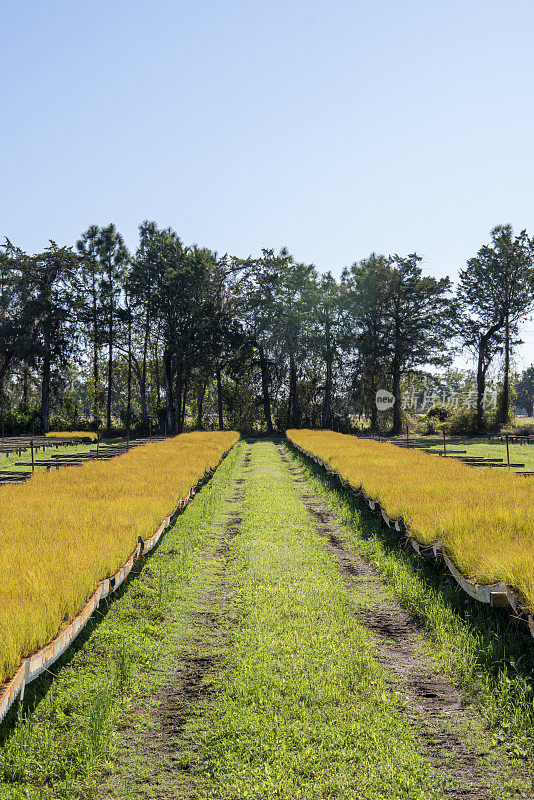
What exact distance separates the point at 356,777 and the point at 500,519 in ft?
13.9

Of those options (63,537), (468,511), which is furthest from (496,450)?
(63,537)

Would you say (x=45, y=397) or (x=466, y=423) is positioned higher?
(x=45, y=397)

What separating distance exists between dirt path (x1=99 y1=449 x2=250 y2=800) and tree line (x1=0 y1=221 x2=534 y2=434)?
3759 cm

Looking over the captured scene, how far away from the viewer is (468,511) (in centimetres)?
693

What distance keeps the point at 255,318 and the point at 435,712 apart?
4278 centimetres

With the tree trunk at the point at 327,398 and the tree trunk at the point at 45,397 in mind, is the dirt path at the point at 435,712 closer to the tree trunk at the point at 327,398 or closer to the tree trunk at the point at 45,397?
the tree trunk at the point at 327,398

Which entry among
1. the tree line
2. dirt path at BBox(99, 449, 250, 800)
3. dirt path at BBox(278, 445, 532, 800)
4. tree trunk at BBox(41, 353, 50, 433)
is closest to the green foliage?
the tree line

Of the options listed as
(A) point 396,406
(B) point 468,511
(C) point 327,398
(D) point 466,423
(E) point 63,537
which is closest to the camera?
(E) point 63,537

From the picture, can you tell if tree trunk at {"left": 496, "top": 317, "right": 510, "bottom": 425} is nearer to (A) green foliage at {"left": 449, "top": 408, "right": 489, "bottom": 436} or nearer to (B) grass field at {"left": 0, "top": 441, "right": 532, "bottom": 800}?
(A) green foliage at {"left": 449, "top": 408, "right": 489, "bottom": 436}

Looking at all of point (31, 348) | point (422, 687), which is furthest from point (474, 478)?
point (31, 348)

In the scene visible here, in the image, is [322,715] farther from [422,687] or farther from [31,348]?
[31,348]

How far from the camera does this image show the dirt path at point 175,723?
3.05m

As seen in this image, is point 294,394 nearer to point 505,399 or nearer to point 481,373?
point 481,373

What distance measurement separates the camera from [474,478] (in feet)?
33.3
